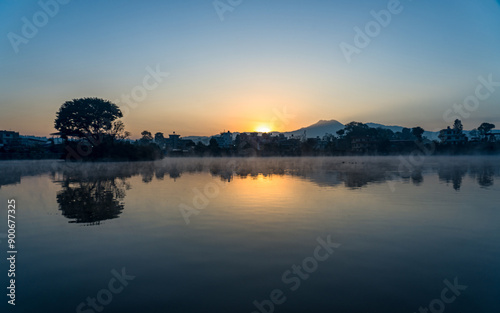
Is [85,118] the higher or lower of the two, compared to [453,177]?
higher

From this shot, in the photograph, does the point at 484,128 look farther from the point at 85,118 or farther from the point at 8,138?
the point at 8,138

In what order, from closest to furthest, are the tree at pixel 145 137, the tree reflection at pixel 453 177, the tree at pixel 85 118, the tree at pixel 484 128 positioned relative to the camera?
the tree reflection at pixel 453 177 < the tree at pixel 85 118 < the tree at pixel 484 128 < the tree at pixel 145 137

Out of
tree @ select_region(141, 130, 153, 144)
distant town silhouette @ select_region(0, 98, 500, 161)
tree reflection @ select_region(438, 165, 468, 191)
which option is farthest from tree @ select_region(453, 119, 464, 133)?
tree @ select_region(141, 130, 153, 144)

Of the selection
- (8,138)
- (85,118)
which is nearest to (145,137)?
(8,138)

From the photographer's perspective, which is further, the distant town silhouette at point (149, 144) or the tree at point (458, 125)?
the tree at point (458, 125)

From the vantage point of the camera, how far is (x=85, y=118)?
78812 millimetres

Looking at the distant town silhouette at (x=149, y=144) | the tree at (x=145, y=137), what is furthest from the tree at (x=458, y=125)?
the tree at (x=145, y=137)

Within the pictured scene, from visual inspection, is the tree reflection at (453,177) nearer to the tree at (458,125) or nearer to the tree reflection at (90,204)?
the tree reflection at (90,204)

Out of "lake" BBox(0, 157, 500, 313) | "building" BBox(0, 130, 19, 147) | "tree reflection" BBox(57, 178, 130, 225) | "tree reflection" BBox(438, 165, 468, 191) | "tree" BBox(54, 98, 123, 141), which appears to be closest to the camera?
"lake" BBox(0, 157, 500, 313)

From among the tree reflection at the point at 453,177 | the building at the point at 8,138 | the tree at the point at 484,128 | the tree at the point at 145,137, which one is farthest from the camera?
the tree at the point at 145,137

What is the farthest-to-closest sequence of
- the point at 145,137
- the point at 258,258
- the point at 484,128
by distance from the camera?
1. the point at 145,137
2. the point at 484,128
3. the point at 258,258

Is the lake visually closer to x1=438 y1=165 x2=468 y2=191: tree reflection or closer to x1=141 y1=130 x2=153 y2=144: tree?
x1=438 y1=165 x2=468 y2=191: tree reflection

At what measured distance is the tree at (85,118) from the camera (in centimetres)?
7769

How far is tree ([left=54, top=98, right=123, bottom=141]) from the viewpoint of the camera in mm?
77688
